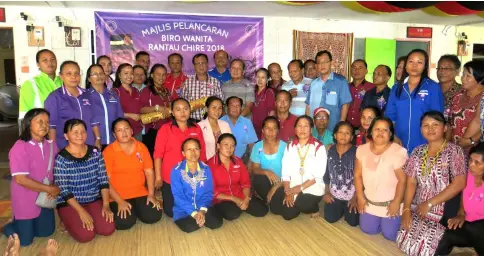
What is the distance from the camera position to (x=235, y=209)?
3.22 meters

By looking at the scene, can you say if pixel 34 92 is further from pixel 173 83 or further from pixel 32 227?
pixel 173 83

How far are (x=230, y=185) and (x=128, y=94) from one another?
4.87ft

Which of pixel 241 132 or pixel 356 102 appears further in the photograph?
pixel 356 102

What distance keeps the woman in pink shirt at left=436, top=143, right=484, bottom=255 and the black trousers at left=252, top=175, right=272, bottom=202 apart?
1.51 meters

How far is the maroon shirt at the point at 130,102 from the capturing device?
385 centimetres

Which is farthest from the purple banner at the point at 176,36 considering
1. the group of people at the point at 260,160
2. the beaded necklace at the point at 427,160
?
the beaded necklace at the point at 427,160

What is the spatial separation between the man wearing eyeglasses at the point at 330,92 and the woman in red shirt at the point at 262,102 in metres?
0.49

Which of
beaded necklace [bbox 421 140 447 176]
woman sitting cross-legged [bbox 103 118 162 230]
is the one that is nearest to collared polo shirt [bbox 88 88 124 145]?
woman sitting cross-legged [bbox 103 118 162 230]

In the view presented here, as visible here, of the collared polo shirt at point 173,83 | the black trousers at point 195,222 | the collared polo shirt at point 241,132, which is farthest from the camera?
the collared polo shirt at point 173,83

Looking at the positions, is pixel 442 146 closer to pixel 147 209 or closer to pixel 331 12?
pixel 147 209

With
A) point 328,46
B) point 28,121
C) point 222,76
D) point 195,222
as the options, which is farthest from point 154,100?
point 328,46

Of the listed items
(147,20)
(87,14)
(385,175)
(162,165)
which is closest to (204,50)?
(147,20)

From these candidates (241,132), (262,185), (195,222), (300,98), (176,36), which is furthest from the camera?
(176,36)

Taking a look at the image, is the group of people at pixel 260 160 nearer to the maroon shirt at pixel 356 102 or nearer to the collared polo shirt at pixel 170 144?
the collared polo shirt at pixel 170 144
